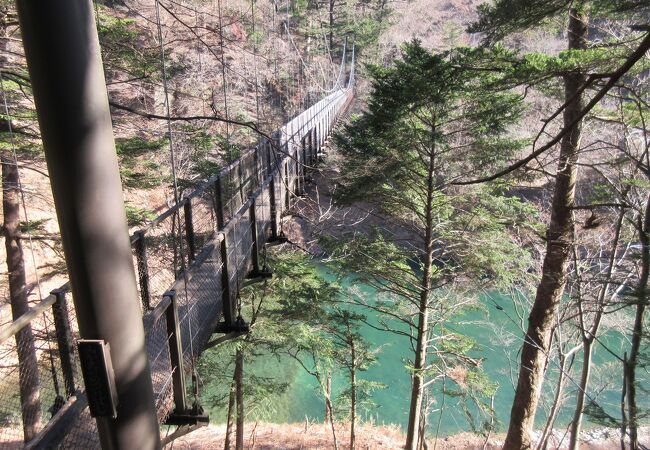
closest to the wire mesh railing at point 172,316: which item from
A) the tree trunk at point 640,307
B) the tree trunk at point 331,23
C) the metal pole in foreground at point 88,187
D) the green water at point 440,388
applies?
the metal pole in foreground at point 88,187

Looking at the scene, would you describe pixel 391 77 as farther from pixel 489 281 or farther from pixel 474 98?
pixel 489 281

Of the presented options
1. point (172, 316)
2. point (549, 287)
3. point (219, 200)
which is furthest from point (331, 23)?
point (172, 316)

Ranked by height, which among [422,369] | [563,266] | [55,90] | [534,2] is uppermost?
[534,2]

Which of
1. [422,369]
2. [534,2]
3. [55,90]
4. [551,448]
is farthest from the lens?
[551,448]

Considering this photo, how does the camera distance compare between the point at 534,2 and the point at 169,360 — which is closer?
the point at 169,360

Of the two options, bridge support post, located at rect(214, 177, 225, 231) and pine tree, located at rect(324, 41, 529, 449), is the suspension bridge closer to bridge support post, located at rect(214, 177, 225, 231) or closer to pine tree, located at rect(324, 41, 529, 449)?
bridge support post, located at rect(214, 177, 225, 231)

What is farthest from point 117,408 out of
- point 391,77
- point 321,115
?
point 321,115

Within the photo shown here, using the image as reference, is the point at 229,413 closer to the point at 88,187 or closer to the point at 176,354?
the point at 176,354
